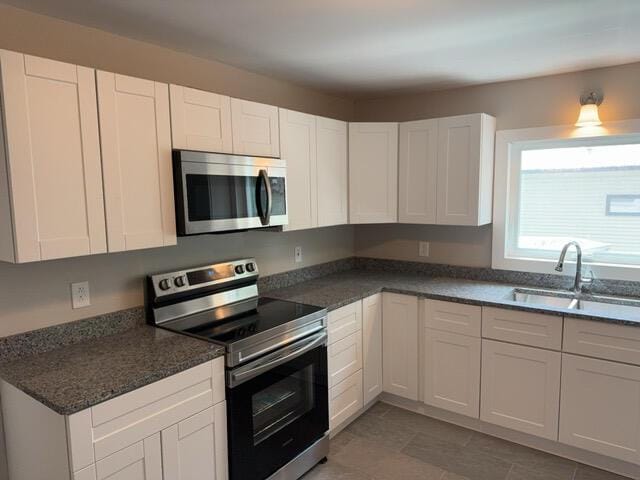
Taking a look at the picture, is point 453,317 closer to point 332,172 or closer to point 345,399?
point 345,399

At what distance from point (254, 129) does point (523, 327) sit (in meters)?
1.91

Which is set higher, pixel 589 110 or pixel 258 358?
pixel 589 110

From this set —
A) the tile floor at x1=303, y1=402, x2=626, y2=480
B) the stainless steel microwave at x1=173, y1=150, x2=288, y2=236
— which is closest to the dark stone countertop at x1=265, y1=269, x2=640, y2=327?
the stainless steel microwave at x1=173, y1=150, x2=288, y2=236

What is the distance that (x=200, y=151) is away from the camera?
206 cm

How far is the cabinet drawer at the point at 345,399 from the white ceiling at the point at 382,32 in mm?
1967

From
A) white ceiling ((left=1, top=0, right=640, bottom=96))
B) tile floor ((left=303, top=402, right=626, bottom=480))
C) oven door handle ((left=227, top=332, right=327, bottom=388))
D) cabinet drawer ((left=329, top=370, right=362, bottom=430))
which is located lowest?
tile floor ((left=303, top=402, right=626, bottom=480))

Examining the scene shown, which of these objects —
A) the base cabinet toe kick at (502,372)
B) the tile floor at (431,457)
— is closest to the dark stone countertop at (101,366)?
the base cabinet toe kick at (502,372)

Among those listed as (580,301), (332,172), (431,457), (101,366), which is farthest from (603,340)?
(101,366)

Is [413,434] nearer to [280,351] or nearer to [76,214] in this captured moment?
[280,351]

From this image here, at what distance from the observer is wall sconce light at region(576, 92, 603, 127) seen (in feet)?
8.55

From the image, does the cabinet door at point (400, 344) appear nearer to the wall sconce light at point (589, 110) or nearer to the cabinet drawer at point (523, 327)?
the cabinet drawer at point (523, 327)

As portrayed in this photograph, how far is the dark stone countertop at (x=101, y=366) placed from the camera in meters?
1.48

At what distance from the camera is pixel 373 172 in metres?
3.21

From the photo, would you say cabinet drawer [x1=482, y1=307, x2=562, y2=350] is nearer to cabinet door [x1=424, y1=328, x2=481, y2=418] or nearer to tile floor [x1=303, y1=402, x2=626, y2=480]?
cabinet door [x1=424, y1=328, x2=481, y2=418]
